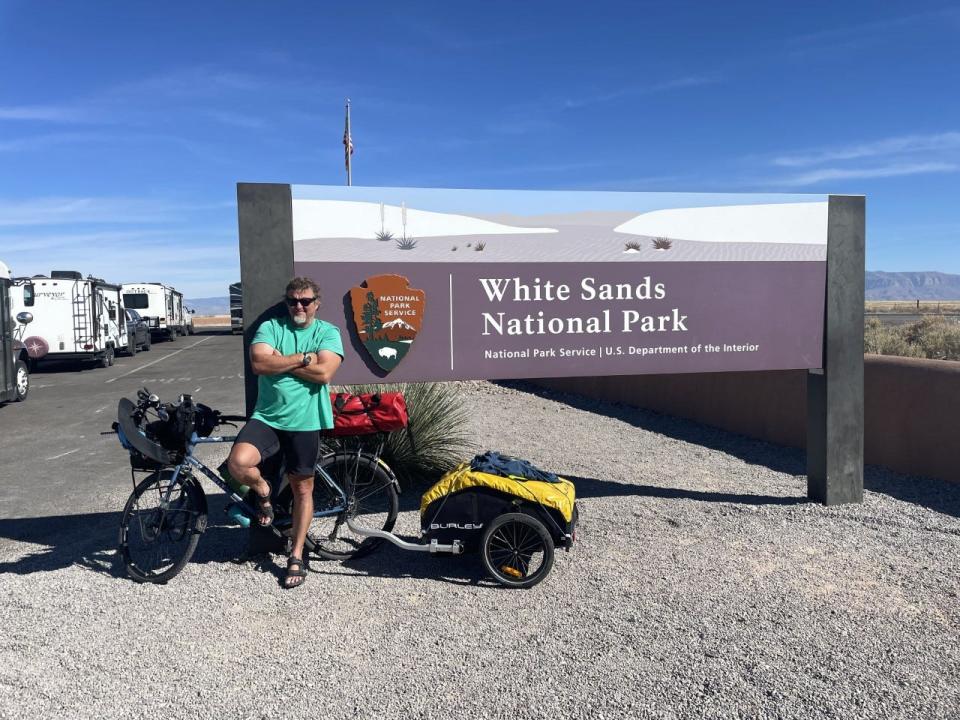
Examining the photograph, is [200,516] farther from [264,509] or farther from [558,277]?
[558,277]

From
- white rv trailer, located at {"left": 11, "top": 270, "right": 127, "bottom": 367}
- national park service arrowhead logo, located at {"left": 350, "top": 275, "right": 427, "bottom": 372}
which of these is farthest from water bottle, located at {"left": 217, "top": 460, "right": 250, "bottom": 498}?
white rv trailer, located at {"left": 11, "top": 270, "right": 127, "bottom": 367}

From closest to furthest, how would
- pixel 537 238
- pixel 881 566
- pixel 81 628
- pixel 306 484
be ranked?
1. pixel 81 628
2. pixel 306 484
3. pixel 881 566
4. pixel 537 238

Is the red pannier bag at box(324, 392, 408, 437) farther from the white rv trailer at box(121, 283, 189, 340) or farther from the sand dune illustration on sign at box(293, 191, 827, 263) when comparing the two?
the white rv trailer at box(121, 283, 189, 340)

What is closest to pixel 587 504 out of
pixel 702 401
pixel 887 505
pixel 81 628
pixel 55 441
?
pixel 887 505

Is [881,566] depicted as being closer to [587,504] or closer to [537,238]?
[587,504]

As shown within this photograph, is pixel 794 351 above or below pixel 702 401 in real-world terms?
above

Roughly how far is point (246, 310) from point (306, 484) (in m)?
1.29

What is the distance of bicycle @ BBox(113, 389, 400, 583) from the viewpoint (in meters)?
4.74

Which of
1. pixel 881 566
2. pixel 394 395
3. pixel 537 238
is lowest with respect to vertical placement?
pixel 881 566

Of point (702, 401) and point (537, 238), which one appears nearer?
point (537, 238)

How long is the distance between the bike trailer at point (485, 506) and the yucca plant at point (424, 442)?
217cm

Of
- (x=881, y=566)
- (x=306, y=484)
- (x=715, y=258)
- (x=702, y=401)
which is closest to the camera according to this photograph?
(x=306, y=484)

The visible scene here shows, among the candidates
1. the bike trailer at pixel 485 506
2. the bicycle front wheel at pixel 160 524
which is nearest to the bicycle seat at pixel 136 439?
the bicycle front wheel at pixel 160 524

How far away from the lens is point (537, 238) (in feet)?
19.3
